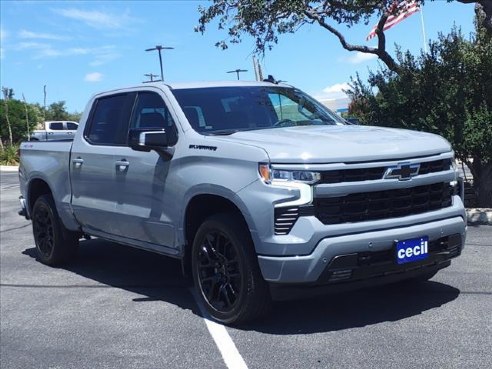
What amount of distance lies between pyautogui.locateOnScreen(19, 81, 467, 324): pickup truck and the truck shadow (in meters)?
0.27

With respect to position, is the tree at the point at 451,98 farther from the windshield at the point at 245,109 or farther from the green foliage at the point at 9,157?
the green foliage at the point at 9,157

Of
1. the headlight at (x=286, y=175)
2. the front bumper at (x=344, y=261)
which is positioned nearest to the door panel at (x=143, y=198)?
the headlight at (x=286, y=175)

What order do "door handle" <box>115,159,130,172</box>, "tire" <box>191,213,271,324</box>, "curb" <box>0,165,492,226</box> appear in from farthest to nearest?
"curb" <box>0,165,492,226</box> < "door handle" <box>115,159,130,172</box> < "tire" <box>191,213,271,324</box>

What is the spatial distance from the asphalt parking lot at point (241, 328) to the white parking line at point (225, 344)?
0.04 ft

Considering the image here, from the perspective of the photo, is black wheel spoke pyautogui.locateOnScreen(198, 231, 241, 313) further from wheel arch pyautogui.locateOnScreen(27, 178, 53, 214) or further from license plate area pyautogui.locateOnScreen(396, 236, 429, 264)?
wheel arch pyautogui.locateOnScreen(27, 178, 53, 214)

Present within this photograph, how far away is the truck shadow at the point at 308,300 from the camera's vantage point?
4.85 m

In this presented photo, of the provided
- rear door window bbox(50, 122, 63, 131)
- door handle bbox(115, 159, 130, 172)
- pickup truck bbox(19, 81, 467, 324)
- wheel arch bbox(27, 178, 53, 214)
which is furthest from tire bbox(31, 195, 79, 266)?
rear door window bbox(50, 122, 63, 131)

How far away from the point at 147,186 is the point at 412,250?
2.41 meters

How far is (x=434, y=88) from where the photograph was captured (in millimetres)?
10203

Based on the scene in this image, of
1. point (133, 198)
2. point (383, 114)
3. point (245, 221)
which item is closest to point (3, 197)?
point (383, 114)

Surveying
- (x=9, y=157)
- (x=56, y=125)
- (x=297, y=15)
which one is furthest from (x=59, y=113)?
(x=297, y=15)

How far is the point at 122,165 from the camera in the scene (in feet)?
19.2

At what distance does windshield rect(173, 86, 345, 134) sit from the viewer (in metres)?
5.46

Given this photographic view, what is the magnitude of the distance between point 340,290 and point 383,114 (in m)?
6.75
